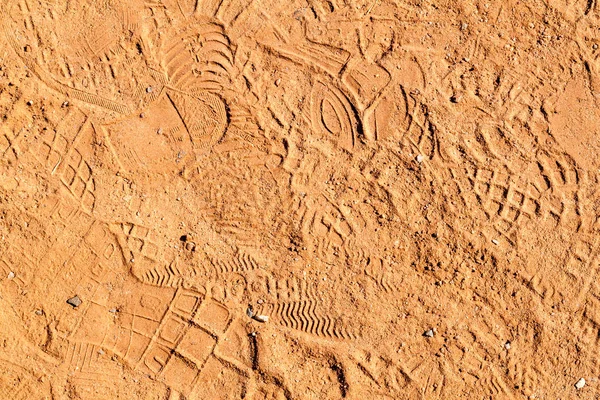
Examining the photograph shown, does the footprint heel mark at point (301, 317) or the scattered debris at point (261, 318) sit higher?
the footprint heel mark at point (301, 317)

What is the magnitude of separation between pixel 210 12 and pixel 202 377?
2.49 metres

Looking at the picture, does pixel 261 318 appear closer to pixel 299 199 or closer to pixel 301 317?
pixel 301 317

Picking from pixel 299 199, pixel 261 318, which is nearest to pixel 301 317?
pixel 261 318

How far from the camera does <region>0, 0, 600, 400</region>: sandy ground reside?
378 cm

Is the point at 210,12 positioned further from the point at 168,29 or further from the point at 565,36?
the point at 565,36

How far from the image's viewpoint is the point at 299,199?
3812mm

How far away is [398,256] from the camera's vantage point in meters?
3.79

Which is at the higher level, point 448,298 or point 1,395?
point 448,298

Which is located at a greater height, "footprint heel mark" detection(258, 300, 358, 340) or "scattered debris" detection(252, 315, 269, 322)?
"footprint heel mark" detection(258, 300, 358, 340)

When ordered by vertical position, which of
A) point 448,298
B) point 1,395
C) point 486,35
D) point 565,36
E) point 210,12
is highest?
point 565,36

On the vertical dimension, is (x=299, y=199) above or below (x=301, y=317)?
above

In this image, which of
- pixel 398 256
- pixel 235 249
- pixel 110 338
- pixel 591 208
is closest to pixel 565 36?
pixel 591 208

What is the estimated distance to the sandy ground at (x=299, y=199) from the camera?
3781 mm

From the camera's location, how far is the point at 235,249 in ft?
12.5
